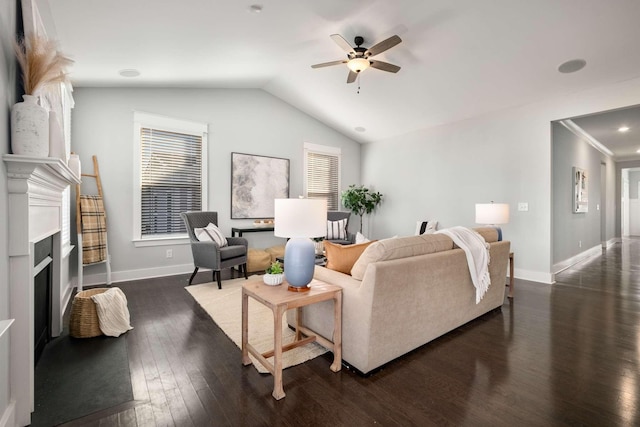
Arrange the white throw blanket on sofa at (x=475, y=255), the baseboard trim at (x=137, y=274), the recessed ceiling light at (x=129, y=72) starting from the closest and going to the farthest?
1. the white throw blanket on sofa at (x=475, y=255)
2. the recessed ceiling light at (x=129, y=72)
3. the baseboard trim at (x=137, y=274)

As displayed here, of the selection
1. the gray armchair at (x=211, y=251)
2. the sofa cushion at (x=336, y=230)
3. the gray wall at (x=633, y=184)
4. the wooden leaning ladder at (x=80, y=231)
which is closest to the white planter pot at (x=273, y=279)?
the gray armchair at (x=211, y=251)

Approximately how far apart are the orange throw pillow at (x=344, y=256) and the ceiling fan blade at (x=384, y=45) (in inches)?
83.3

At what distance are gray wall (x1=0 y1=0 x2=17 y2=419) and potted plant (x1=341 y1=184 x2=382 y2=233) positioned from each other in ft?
18.5

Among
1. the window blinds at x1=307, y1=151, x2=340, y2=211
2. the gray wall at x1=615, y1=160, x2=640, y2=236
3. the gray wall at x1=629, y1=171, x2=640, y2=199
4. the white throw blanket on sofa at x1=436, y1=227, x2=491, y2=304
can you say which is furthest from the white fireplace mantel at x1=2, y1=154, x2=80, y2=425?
the gray wall at x1=629, y1=171, x2=640, y2=199

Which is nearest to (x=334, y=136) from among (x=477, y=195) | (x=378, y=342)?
(x=477, y=195)

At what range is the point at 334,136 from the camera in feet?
22.5

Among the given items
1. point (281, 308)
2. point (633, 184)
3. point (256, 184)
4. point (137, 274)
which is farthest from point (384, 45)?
point (633, 184)

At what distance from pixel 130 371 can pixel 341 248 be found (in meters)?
1.69

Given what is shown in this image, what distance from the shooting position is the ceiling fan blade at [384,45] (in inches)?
117

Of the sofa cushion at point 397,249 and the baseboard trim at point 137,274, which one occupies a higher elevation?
the sofa cushion at point 397,249

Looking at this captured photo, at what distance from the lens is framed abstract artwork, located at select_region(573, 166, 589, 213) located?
5762 mm

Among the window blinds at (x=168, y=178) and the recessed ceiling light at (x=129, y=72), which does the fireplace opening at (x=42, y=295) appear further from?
the recessed ceiling light at (x=129, y=72)

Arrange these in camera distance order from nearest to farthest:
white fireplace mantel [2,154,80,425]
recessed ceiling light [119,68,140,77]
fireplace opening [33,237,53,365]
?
Result: white fireplace mantel [2,154,80,425]
fireplace opening [33,237,53,365]
recessed ceiling light [119,68,140,77]

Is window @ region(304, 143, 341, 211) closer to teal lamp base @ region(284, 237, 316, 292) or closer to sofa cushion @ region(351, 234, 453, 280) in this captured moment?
sofa cushion @ region(351, 234, 453, 280)
